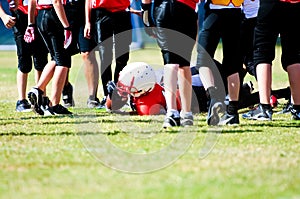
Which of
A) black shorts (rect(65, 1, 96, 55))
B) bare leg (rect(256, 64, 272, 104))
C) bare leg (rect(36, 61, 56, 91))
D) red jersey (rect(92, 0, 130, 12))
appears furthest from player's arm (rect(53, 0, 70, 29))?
bare leg (rect(256, 64, 272, 104))

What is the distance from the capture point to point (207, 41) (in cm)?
788

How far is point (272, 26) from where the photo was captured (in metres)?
8.16

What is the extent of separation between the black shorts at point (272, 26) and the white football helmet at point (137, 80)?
1369 mm

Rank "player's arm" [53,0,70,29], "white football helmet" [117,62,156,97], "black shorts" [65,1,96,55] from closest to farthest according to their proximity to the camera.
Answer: "player's arm" [53,0,70,29] < "white football helmet" [117,62,156,97] < "black shorts" [65,1,96,55]

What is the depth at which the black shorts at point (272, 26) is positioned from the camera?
812 cm

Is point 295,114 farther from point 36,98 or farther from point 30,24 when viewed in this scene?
point 30,24

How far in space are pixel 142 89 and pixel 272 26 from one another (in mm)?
1682

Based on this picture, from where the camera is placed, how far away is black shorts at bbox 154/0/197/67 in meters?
7.63

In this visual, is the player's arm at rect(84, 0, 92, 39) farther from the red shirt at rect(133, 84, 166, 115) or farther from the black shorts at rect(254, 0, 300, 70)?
the black shorts at rect(254, 0, 300, 70)

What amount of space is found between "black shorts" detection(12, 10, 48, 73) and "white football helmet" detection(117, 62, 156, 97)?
137cm

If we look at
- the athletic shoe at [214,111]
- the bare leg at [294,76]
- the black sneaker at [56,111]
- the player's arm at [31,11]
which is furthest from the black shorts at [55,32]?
the bare leg at [294,76]

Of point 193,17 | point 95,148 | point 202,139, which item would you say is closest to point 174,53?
point 193,17

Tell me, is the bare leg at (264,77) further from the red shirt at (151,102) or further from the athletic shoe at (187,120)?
the red shirt at (151,102)

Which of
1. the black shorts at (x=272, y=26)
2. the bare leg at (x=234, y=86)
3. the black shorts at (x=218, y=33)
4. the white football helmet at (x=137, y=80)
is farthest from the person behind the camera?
the white football helmet at (x=137, y=80)
